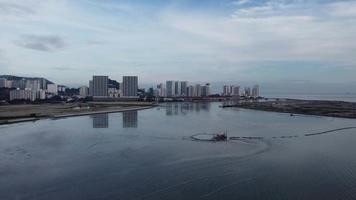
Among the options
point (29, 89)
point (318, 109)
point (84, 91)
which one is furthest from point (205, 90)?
point (318, 109)

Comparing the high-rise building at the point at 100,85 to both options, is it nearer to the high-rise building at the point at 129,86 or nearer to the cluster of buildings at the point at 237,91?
the high-rise building at the point at 129,86

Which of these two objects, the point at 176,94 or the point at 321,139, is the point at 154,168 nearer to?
the point at 321,139

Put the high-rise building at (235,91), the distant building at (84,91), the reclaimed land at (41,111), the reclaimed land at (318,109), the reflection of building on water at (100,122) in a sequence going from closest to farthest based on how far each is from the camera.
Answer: the reflection of building on water at (100,122), the reclaimed land at (41,111), the reclaimed land at (318,109), the distant building at (84,91), the high-rise building at (235,91)

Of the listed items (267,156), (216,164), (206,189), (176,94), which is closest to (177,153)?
(216,164)

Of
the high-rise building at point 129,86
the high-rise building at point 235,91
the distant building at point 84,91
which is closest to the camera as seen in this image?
the high-rise building at point 129,86

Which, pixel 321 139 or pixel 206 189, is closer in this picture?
pixel 206 189

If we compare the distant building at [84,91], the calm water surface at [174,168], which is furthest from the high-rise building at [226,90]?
the calm water surface at [174,168]
